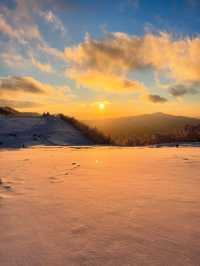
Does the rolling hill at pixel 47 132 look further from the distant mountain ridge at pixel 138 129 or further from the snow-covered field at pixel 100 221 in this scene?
the snow-covered field at pixel 100 221

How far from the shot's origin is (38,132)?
10867mm

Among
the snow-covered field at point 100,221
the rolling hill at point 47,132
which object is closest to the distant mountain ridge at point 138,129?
the rolling hill at point 47,132

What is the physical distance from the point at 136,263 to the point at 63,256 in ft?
Answer: 1.18

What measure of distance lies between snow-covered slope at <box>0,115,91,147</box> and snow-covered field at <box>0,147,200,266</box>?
669 cm

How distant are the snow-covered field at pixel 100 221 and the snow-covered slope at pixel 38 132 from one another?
6691 mm

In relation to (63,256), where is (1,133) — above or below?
above

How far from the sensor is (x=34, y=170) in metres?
3.88

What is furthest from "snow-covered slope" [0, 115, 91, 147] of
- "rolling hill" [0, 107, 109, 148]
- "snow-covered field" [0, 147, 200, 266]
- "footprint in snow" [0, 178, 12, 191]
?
"snow-covered field" [0, 147, 200, 266]

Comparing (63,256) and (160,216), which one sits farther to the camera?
(160,216)

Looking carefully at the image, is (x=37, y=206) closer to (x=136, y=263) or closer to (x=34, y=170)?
(x=136, y=263)

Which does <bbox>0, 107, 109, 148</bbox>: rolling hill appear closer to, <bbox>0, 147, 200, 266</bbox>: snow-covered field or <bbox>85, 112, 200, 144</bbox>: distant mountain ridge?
<bbox>85, 112, 200, 144</bbox>: distant mountain ridge

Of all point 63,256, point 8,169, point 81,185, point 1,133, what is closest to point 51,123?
point 1,133

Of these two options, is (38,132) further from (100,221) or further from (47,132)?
(100,221)

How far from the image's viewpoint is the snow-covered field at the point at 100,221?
1.30 meters
